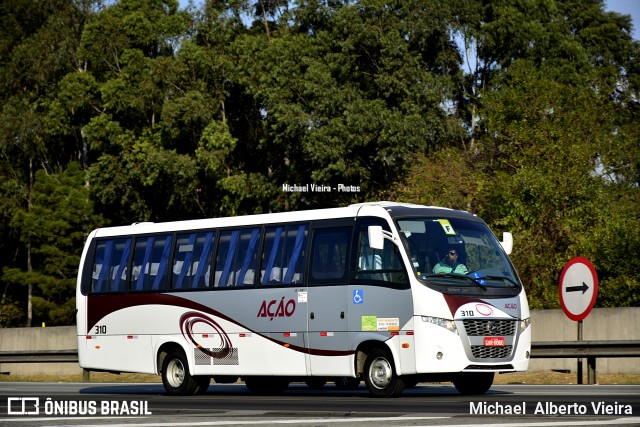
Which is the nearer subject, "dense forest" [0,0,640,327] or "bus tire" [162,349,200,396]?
"bus tire" [162,349,200,396]

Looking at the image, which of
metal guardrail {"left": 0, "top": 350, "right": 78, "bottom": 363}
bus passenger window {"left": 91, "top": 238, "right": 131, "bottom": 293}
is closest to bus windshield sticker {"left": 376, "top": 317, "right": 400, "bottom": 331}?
bus passenger window {"left": 91, "top": 238, "right": 131, "bottom": 293}

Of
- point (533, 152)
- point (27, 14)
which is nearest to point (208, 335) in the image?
point (533, 152)

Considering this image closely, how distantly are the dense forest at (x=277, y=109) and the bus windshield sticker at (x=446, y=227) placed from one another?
19448mm

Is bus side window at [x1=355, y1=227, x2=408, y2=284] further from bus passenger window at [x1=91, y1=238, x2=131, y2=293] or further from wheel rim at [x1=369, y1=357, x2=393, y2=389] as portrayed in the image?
bus passenger window at [x1=91, y1=238, x2=131, y2=293]

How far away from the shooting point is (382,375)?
60.5ft

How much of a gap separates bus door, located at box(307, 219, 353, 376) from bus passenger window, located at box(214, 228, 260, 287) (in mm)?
1463

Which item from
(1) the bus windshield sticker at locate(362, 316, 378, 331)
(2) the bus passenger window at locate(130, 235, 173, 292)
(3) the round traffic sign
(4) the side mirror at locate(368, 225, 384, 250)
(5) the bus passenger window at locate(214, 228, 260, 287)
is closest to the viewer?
(4) the side mirror at locate(368, 225, 384, 250)

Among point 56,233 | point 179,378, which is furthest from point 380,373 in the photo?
point 56,233

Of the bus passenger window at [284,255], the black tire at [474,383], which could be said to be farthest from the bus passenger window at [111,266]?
the black tire at [474,383]

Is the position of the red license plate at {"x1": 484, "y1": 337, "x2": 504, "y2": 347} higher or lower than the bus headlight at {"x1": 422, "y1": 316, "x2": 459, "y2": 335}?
lower

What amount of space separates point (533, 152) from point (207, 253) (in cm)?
1903

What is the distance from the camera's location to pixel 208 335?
2133cm

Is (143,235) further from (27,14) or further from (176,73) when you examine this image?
(27,14)

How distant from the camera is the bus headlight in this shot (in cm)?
1781
